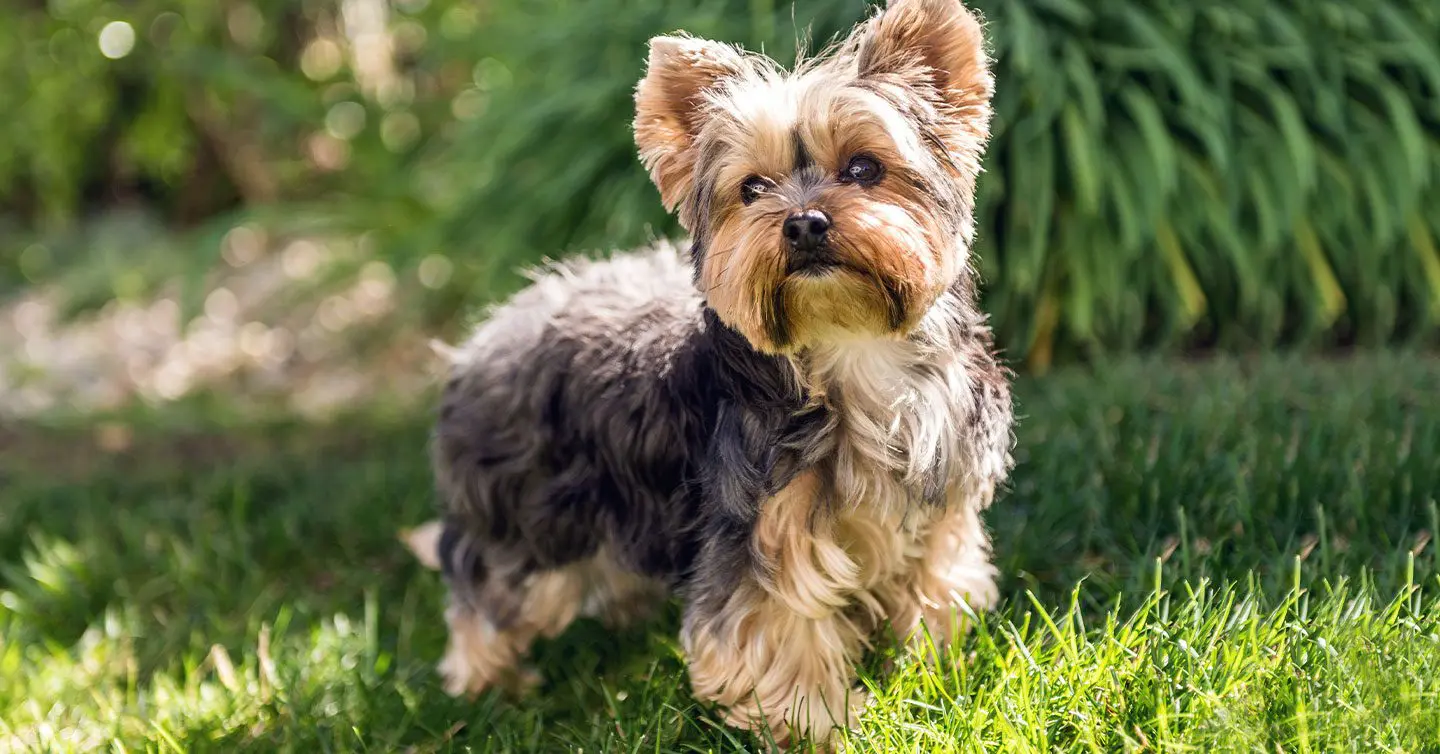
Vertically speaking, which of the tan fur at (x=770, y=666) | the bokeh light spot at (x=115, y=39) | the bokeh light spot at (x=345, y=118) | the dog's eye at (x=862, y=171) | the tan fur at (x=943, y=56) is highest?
the tan fur at (x=943, y=56)

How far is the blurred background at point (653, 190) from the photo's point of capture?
499 centimetres

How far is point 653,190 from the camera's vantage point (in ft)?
17.6

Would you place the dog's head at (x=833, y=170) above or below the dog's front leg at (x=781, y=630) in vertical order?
above

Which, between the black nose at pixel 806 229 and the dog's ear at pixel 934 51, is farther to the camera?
the dog's ear at pixel 934 51

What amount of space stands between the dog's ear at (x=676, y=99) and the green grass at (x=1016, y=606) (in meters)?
1.29

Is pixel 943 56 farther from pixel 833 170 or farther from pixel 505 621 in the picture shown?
pixel 505 621

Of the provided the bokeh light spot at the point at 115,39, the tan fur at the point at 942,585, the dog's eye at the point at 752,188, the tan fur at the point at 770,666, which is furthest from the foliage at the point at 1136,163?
the bokeh light spot at the point at 115,39

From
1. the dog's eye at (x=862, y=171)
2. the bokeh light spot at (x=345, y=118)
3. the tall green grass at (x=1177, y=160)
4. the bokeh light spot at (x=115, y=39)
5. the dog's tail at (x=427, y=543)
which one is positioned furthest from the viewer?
the bokeh light spot at (x=115, y=39)

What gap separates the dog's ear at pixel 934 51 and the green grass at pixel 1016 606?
1.15m

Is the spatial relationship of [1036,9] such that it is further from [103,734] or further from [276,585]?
[103,734]

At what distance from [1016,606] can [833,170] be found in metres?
1.31

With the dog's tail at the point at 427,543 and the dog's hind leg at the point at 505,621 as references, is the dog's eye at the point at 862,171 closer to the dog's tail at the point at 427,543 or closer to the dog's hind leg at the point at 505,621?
the dog's hind leg at the point at 505,621

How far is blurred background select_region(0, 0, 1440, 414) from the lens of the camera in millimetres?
4988

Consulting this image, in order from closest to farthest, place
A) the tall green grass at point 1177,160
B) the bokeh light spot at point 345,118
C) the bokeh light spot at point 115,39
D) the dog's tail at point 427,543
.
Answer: the dog's tail at point 427,543 → the tall green grass at point 1177,160 → the bokeh light spot at point 345,118 → the bokeh light spot at point 115,39
